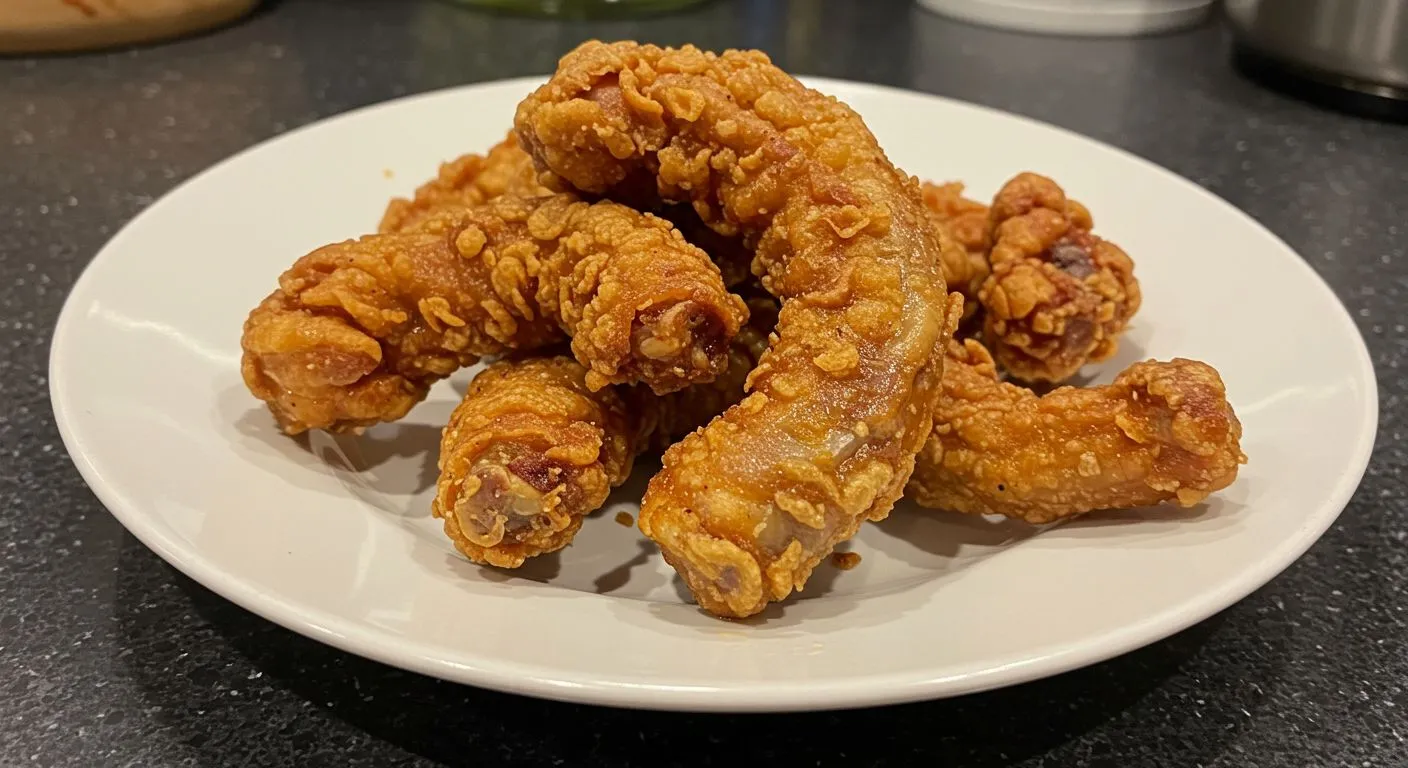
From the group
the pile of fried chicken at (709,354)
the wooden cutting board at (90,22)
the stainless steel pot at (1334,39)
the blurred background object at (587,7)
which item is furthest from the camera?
the blurred background object at (587,7)

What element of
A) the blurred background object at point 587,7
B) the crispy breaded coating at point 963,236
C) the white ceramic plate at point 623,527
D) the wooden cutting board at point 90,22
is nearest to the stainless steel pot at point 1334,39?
the white ceramic plate at point 623,527

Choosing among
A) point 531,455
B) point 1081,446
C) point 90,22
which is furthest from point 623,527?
point 90,22

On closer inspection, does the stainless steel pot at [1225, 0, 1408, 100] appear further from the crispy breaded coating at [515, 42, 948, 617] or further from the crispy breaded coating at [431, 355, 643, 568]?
the crispy breaded coating at [431, 355, 643, 568]

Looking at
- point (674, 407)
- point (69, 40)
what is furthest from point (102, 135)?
point (674, 407)

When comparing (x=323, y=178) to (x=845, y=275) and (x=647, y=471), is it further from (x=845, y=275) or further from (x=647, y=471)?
(x=845, y=275)

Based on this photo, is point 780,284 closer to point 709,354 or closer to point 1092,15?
point 709,354

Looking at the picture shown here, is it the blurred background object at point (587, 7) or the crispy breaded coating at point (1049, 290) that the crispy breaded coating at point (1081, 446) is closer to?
the crispy breaded coating at point (1049, 290)
